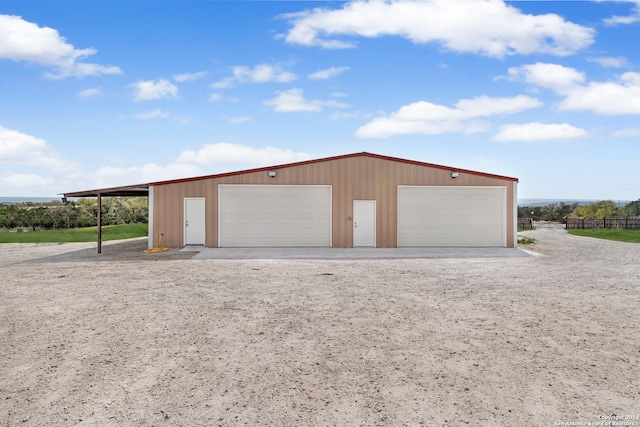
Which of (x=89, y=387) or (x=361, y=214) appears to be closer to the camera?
(x=89, y=387)

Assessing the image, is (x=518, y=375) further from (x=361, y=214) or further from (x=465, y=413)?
(x=361, y=214)

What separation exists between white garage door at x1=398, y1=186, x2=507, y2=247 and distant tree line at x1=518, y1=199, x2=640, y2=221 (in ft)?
95.1

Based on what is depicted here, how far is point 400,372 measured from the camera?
14.8 ft

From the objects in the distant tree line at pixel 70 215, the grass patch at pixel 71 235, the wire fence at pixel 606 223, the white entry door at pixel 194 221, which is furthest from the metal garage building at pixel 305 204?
the wire fence at pixel 606 223

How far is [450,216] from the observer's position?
55.4 feet

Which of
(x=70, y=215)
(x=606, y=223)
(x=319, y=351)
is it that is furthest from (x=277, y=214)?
(x=606, y=223)

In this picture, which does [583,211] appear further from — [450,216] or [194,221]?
[194,221]

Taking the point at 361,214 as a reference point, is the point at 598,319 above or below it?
below

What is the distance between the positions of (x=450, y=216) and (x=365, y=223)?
3.16 m

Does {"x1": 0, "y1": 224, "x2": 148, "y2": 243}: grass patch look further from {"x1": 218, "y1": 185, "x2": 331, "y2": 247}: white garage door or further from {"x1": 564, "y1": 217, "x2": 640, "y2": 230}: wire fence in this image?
{"x1": 564, "y1": 217, "x2": 640, "y2": 230}: wire fence

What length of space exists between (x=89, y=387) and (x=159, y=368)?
2.14 feet

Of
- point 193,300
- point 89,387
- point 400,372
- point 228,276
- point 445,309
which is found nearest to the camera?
point 89,387

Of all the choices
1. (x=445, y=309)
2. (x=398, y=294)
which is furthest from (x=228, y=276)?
(x=445, y=309)

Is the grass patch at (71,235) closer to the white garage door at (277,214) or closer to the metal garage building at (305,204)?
the metal garage building at (305,204)
